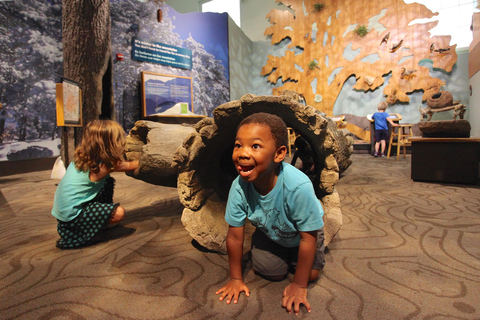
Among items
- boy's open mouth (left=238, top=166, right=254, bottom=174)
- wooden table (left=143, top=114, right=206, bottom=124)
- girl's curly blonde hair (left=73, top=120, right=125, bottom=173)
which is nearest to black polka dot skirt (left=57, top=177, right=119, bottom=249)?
girl's curly blonde hair (left=73, top=120, right=125, bottom=173)

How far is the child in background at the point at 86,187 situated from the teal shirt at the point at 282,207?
3.61ft

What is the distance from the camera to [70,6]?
4082mm

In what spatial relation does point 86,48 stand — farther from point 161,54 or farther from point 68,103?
point 161,54

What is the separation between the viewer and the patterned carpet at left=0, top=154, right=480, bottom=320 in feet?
4.11

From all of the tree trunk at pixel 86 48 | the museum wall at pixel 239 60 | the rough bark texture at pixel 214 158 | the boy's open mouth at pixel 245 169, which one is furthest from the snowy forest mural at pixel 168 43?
the boy's open mouth at pixel 245 169

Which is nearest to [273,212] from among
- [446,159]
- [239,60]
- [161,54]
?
[446,159]

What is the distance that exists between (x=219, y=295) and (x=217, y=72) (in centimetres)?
851

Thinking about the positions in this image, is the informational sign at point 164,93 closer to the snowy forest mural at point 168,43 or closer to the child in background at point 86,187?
the snowy forest mural at point 168,43

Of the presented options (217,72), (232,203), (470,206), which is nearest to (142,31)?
(217,72)

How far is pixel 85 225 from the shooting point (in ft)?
6.46

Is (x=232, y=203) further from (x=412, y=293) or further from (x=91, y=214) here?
(x=91, y=214)

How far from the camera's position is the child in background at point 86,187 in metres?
1.92

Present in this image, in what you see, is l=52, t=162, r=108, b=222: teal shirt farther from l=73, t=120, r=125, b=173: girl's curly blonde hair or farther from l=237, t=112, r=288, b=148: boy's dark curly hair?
l=237, t=112, r=288, b=148: boy's dark curly hair

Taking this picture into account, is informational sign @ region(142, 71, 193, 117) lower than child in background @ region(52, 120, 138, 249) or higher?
higher
